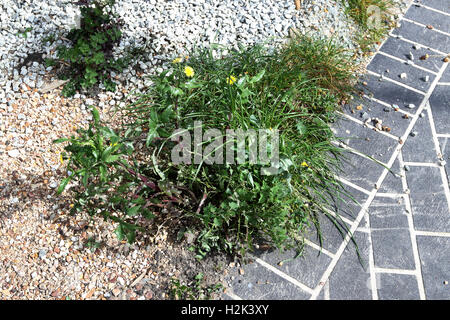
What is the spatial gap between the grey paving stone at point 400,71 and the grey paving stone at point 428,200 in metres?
0.86

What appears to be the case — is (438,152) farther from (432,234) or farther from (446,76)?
(446,76)

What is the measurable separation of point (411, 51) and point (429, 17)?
1.97 feet

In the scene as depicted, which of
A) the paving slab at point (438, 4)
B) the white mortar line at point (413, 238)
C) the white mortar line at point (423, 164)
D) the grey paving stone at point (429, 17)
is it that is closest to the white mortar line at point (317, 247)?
the white mortar line at point (413, 238)

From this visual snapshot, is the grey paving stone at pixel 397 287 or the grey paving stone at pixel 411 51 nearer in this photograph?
the grey paving stone at pixel 397 287

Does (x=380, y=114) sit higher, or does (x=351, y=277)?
(x=380, y=114)

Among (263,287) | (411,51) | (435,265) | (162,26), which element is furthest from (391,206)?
(162,26)

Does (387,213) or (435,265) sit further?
(387,213)

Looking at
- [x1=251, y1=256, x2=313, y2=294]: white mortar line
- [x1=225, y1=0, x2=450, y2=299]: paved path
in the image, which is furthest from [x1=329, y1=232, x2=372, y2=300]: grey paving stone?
[x1=251, y1=256, x2=313, y2=294]: white mortar line

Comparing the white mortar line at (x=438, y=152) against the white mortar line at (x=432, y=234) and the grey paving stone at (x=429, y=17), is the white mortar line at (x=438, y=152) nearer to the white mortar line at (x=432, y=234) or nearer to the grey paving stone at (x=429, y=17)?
the white mortar line at (x=432, y=234)

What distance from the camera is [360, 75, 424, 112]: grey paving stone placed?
3.27 m

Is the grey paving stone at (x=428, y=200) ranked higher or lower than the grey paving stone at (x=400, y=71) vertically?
lower

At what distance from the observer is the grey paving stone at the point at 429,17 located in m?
3.91

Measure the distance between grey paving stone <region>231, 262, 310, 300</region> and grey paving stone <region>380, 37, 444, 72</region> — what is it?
90.4 inches

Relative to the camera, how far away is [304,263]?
244 centimetres
